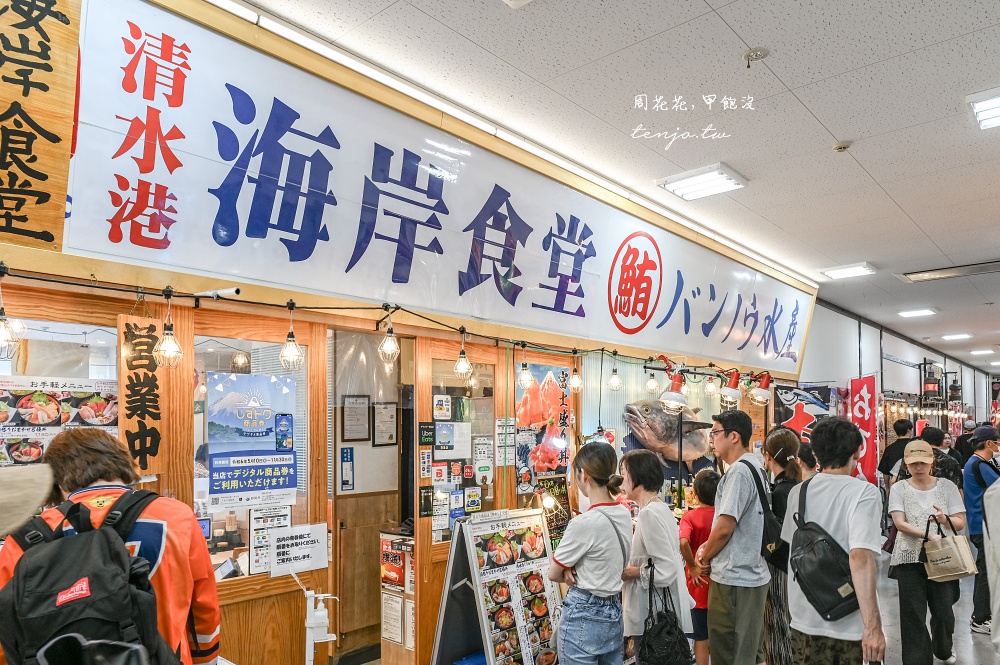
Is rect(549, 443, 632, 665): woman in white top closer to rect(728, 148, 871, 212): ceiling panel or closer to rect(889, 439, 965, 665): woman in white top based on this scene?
rect(889, 439, 965, 665): woman in white top

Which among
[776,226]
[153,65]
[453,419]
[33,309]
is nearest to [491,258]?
[453,419]

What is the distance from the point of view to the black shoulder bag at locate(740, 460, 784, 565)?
3908 mm

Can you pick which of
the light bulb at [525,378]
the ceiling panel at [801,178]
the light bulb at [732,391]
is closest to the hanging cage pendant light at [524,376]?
the light bulb at [525,378]

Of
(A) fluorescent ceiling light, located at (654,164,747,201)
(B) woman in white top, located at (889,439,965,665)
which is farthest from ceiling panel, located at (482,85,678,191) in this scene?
(B) woman in white top, located at (889,439,965,665)

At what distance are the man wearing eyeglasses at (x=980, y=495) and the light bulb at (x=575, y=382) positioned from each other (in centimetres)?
375

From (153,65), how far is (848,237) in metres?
7.34

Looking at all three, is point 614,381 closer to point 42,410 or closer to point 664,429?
point 664,429

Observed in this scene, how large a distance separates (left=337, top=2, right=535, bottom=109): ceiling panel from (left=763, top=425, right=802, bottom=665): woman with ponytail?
9.87ft

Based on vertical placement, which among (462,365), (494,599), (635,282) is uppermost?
(635,282)

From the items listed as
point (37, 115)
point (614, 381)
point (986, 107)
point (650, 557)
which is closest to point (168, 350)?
point (37, 115)

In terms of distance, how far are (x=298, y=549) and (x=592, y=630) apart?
1.76 m

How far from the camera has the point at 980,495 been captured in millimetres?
6344

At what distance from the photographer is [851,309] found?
12.7 m

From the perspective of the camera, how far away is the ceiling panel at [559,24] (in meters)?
3.52
